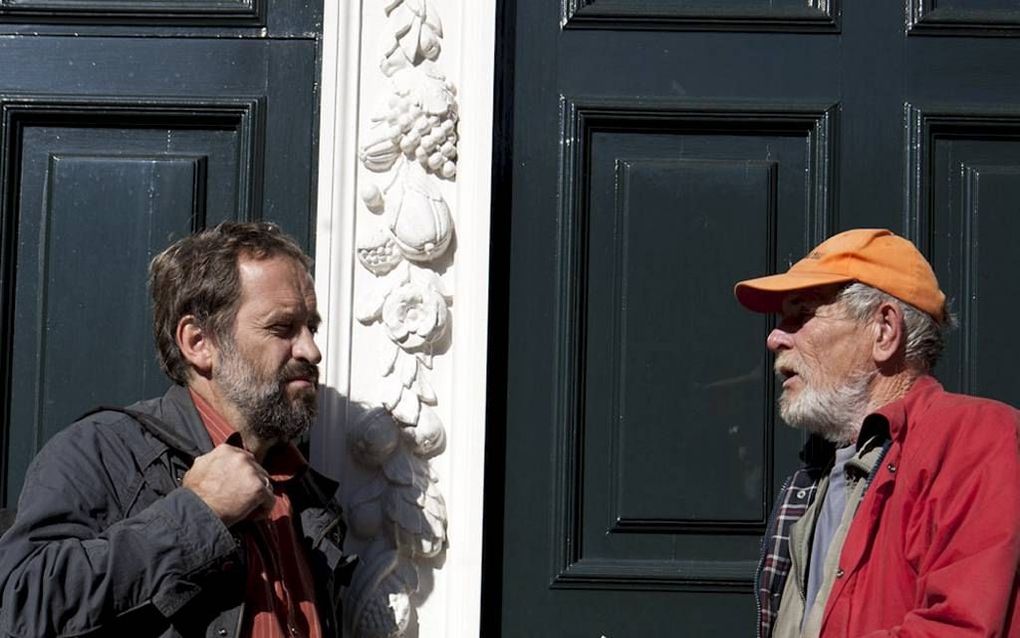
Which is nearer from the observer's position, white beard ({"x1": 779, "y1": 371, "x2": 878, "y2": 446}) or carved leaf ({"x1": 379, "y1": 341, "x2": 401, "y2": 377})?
white beard ({"x1": 779, "y1": 371, "x2": 878, "y2": 446})

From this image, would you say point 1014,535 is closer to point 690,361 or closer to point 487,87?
point 690,361

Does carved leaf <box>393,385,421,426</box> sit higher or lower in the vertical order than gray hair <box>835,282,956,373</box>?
lower

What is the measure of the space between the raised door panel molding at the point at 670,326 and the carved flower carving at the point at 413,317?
0.27 meters

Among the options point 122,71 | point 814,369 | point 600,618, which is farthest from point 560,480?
point 122,71

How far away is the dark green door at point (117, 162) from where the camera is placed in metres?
3.76

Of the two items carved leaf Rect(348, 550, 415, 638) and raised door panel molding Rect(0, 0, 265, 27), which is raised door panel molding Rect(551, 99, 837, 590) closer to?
carved leaf Rect(348, 550, 415, 638)

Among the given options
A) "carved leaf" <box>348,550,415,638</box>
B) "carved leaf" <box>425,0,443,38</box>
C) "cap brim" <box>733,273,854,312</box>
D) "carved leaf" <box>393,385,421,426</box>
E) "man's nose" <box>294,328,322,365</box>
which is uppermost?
"carved leaf" <box>425,0,443,38</box>

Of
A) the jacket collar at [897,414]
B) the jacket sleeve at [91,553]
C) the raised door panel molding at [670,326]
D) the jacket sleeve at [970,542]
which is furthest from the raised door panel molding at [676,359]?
the jacket sleeve at [91,553]

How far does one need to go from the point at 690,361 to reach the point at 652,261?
217 millimetres

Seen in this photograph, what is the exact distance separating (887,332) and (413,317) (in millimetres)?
927

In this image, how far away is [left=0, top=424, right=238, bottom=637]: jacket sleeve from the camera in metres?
2.94

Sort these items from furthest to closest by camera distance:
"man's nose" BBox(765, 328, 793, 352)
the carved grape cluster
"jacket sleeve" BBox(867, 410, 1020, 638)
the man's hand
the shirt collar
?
1. the carved grape cluster
2. "man's nose" BBox(765, 328, 793, 352)
3. the shirt collar
4. the man's hand
5. "jacket sleeve" BBox(867, 410, 1020, 638)

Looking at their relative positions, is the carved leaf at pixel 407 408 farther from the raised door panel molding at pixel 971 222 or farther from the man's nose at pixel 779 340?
the raised door panel molding at pixel 971 222

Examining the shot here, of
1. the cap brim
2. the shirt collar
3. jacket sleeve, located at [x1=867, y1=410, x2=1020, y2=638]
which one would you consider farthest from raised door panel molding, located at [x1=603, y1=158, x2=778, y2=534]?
jacket sleeve, located at [x1=867, y1=410, x2=1020, y2=638]
